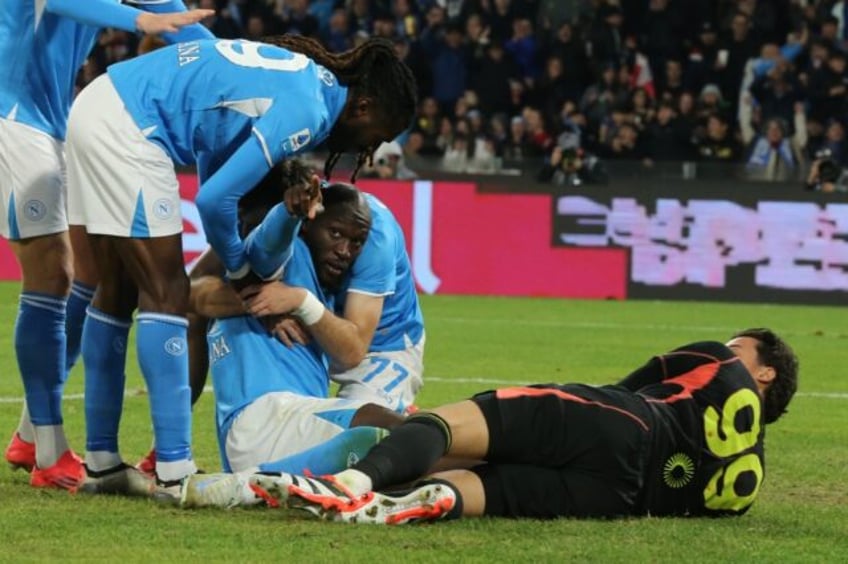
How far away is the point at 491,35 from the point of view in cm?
2278

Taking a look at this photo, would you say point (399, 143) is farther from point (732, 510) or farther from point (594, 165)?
point (732, 510)

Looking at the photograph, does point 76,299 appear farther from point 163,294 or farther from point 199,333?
point 163,294

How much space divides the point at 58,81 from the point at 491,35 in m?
16.1

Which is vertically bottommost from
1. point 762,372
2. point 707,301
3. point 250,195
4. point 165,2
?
point 707,301

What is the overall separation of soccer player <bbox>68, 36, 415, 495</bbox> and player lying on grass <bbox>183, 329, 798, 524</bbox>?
46 centimetres

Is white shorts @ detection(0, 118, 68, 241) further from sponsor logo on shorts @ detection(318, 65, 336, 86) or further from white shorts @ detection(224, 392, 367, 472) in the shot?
sponsor logo on shorts @ detection(318, 65, 336, 86)

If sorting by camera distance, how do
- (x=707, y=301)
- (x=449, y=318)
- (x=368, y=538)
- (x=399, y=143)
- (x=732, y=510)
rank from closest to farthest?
(x=368, y=538) < (x=732, y=510) < (x=449, y=318) < (x=707, y=301) < (x=399, y=143)

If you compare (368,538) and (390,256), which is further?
(390,256)

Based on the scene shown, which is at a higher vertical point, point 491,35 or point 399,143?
point 491,35

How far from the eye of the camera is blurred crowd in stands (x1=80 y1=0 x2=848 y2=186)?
20906 millimetres

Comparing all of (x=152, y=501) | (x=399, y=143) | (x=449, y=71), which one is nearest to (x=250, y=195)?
(x=152, y=501)

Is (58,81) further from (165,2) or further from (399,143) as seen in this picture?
(399,143)

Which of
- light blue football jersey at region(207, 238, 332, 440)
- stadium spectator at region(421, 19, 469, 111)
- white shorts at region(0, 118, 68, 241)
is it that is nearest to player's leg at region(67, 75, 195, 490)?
light blue football jersey at region(207, 238, 332, 440)

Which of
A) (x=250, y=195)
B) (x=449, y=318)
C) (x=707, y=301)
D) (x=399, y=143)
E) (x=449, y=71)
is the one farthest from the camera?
(x=449, y=71)
